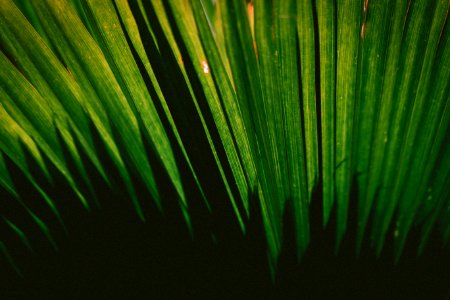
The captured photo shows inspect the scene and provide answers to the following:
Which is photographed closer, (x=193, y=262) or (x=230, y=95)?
(x=230, y=95)

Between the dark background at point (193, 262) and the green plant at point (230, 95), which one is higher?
the green plant at point (230, 95)

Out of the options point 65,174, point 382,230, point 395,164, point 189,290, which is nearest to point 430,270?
point 382,230

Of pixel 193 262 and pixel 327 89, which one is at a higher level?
pixel 327 89

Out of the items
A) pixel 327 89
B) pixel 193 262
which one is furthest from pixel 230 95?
pixel 193 262

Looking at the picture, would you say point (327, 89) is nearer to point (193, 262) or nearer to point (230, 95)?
point (230, 95)

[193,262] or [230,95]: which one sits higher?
[230,95]

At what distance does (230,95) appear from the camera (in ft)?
1.67

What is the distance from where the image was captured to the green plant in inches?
Result: 17.7

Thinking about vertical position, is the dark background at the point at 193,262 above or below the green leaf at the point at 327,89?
below

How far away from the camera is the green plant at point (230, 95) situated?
45cm

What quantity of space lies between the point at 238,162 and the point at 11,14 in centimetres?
45

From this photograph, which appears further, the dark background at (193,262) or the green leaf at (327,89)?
the dark background at (193,262)

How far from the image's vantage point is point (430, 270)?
83 centimetres

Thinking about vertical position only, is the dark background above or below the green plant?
below
